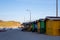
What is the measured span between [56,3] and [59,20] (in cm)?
646


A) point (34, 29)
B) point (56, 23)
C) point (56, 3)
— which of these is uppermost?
point (56, 3)

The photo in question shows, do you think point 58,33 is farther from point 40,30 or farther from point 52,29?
point 40,30

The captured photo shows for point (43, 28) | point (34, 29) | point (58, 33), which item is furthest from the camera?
point (34, 29)

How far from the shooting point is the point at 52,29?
110 ft

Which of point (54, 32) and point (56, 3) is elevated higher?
point (56, 3)

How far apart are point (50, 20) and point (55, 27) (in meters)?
1.98

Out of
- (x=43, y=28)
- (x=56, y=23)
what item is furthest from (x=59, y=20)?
(x=43, y=28)

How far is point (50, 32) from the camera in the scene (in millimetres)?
34812

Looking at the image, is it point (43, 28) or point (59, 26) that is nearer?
point (59, 26)

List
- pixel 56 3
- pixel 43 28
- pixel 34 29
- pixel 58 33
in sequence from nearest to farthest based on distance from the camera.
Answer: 1. pixel 58 33
2. pixel 56 3
3. pixel 43 28
4. pixel 34 29

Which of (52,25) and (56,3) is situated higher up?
(56,3)

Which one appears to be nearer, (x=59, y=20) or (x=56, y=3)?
(x=59, y=20)

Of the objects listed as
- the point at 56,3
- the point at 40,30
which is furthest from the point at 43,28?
the point at 56,3

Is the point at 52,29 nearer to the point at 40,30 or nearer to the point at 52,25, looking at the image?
the point at 52,25
